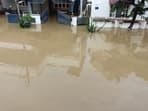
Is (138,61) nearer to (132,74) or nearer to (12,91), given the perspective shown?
(132,74)

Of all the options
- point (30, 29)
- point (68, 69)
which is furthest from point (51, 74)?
point (30, 29)

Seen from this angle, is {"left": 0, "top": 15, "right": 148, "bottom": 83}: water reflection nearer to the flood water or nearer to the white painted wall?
the flood water

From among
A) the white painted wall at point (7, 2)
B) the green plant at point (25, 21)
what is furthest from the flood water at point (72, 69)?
the white painted wall at point (7, 2)

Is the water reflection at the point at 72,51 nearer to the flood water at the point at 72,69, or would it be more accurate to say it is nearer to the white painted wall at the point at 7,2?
the flood water at the point at 72,69

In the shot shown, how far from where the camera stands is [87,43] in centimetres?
1130

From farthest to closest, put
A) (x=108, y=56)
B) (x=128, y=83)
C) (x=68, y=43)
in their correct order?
1. (x=68, y=43)
2. (x=108, y=56)
3. (x=128, y=83)

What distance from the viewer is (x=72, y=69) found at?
9.30 metres

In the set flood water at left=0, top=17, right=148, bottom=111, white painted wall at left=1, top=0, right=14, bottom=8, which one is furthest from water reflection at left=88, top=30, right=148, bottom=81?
white painted wall at left=1, top=0, right=14, bottom=8

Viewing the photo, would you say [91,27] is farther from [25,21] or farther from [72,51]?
[25,21]

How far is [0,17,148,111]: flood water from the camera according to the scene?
7.50 meters

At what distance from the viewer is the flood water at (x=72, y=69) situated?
24.6 ft

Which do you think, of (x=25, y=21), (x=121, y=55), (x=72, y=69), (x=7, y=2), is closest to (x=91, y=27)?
(x=121, y=55)

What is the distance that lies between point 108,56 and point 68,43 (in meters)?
2.12

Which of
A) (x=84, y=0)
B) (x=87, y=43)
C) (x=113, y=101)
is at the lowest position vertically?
(x=113, y=101)
